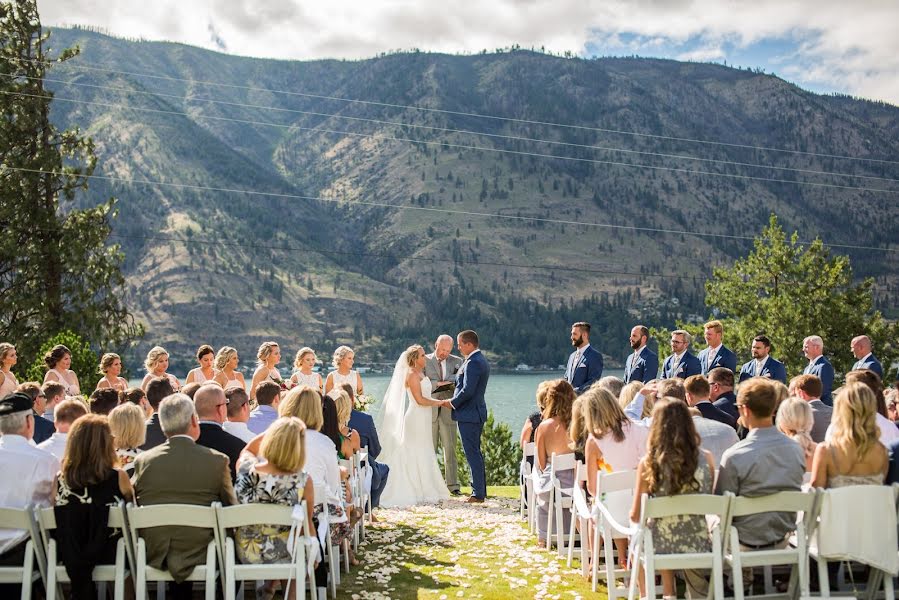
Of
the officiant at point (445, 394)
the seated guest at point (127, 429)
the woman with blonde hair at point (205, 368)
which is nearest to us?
the seated guest at point (127, 429)

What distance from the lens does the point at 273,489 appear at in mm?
5105

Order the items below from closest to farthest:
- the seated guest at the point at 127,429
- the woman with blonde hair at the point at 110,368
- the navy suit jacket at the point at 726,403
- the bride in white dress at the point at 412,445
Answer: the seated guest at the point at 127,429 < the navy suit jacket at the point at 726,403 < the woman with blonde hair at the point at 110,368 < the bride in white dress at the point at 412,445

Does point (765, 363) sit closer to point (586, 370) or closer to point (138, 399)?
point (586, 370)

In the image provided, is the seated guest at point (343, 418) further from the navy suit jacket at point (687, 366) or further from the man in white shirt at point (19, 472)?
the navy suit jacket at point (687, 366)

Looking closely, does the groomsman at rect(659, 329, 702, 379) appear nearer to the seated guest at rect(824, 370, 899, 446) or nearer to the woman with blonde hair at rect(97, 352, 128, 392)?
the seated guest at rect(824, 370, 899, 446)

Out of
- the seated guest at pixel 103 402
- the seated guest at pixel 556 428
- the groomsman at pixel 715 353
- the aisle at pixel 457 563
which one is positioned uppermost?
the groomsman at pixel 715 353

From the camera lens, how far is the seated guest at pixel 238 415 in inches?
258

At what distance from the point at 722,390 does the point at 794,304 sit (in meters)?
26.3

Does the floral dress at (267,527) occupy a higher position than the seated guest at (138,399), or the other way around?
the seated guest at (138,399)

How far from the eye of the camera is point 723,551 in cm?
507

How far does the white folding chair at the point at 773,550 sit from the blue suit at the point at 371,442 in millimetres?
4358

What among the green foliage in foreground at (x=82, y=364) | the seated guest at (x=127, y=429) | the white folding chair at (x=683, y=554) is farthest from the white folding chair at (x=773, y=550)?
the green foliage in foreground at (x=82, y=364)

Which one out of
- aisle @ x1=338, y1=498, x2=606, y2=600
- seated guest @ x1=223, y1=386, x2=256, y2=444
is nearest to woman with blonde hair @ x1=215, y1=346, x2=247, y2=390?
aisle @ x1=338, y1=498, x2=606, y2=600

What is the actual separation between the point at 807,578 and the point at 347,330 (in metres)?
142
